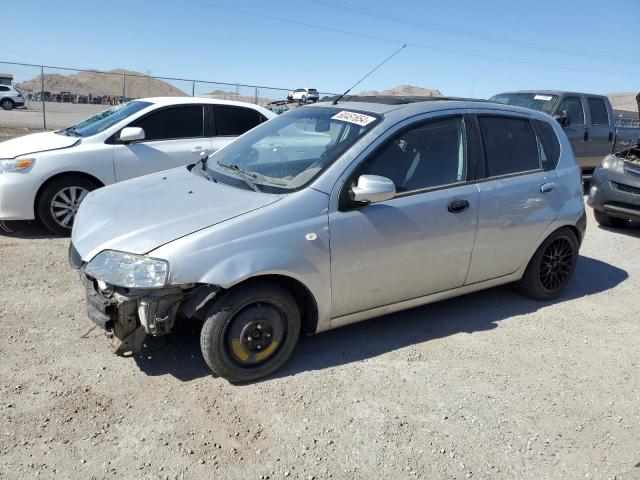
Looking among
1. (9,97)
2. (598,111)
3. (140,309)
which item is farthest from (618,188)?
(9,97)

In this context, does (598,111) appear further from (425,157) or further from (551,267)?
(425,157)

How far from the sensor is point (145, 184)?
13.1 feet

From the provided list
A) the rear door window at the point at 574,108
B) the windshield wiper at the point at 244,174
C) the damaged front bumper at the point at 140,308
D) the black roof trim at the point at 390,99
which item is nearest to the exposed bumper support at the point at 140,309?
the damaged front bumper at the point at 140,308

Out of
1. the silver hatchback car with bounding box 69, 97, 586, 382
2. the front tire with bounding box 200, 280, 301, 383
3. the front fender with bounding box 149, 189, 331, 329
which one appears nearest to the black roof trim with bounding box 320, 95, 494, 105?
the silver hatchback car with bounding box 69, 97, 586, 382

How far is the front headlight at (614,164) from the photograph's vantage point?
772 cm

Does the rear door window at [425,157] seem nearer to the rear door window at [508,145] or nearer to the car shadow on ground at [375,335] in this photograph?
the rear door window at [508,145]

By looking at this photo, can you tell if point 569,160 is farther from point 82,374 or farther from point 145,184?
point 82,374

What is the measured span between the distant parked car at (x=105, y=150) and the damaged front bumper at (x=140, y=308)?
3.31 metres

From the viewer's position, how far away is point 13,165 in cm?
575

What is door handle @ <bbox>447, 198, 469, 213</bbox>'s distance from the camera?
3902mm

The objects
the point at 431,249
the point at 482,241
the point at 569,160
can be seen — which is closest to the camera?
the point at 431,249

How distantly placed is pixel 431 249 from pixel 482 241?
21.9 inches

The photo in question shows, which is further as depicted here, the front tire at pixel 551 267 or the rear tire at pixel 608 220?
the rear tire at pixel 608 220

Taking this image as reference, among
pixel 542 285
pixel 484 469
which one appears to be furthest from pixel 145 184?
pixel 542 285
